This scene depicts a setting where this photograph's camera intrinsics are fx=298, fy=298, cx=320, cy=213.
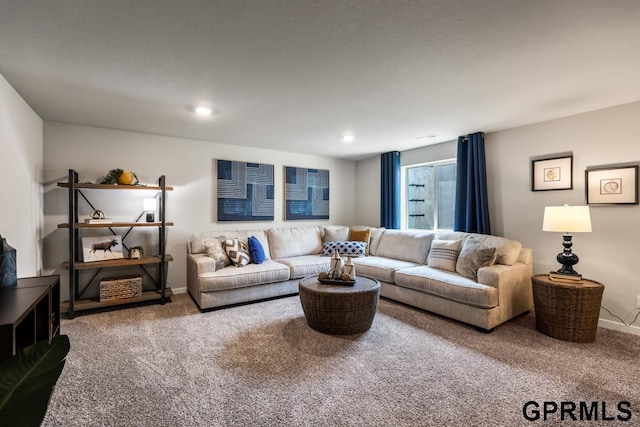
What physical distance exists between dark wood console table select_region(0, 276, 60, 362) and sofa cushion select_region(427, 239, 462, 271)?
366cm

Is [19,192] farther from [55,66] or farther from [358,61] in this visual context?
[358,61]

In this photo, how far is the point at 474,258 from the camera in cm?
323

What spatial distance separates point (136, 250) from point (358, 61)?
3.35m

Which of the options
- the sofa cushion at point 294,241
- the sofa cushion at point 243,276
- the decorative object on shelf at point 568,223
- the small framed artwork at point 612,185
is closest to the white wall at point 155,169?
the sofa cushion at point 294,241

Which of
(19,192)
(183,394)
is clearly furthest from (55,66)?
(183,394)

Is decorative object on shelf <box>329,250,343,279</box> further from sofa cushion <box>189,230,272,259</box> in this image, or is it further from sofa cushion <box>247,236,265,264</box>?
sofa cushion <box>189,230,272,259</box>

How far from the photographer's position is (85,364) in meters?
2.26

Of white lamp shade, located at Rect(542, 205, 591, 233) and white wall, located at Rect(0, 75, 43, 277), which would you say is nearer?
white wall, located at Rect(0, 75, 43, 277)

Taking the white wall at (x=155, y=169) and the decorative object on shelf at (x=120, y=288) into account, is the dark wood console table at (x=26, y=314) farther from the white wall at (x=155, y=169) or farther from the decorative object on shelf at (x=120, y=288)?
the white wall at (x=155, y=169)

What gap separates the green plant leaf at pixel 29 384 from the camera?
685 mm

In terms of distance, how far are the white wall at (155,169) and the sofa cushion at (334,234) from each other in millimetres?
618

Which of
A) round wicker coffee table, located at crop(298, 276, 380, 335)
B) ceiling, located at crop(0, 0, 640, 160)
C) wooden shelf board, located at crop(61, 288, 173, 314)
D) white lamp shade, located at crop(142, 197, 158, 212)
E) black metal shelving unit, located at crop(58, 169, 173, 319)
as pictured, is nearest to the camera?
ceiling, located at crop(0, 0, 640, 160)

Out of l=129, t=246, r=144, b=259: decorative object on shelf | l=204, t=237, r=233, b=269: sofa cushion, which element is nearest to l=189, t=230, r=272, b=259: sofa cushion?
l=204, t=237, r=233, b=269: sofa cushion

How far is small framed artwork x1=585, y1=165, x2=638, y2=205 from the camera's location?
2.86 metres
